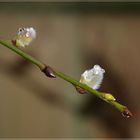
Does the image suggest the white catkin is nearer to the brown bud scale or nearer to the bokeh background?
the brown bud scale

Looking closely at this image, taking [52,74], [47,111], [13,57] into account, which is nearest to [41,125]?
[47,111]

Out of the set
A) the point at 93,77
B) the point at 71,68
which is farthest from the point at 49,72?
the point at 71,68

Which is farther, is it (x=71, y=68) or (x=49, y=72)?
(x=71, y=68)

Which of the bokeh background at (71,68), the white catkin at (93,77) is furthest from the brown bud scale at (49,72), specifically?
the bokeh background at (71,68)

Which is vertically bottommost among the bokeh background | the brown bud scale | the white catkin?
the brown bud scale

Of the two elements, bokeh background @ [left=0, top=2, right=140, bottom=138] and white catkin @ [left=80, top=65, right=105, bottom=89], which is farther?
bokeh background @ [left=0, top=2, right=140, bottom=138]

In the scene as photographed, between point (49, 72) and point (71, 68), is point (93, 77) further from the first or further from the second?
point (71, 68)

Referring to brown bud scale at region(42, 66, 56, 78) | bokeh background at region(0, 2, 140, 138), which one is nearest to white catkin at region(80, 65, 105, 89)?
brown bud scale at region(42, 66, 56, 78)

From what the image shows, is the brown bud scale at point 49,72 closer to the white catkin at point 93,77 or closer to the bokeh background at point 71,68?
the white catkin at point 93,77

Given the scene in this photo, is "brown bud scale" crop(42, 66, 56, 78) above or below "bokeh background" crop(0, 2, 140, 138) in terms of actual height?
below

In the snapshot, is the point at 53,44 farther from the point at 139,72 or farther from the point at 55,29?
the point at 139,72
